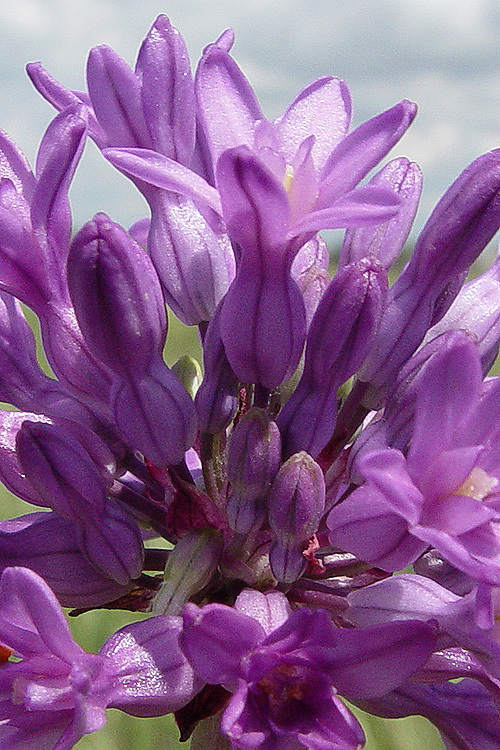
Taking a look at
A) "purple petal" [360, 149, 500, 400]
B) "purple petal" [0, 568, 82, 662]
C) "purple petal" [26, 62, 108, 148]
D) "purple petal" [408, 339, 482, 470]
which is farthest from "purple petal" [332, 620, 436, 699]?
"purple petal" [26, 62, 108, 148]

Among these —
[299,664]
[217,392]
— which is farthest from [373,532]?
[217,392]

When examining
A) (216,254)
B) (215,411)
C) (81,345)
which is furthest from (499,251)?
(81,345)

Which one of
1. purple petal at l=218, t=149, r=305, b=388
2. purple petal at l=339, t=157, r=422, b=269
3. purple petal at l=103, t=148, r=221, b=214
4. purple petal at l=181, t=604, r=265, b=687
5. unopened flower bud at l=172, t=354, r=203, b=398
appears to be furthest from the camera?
unopened flower bud at l=172, t=354, r=203, b=398

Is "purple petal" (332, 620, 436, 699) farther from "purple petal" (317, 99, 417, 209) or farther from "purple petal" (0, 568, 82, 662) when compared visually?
"purple petal" (317, 99, 417, 209)

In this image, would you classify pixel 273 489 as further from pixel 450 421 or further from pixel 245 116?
pixel 245 116

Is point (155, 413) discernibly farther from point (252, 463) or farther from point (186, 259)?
point (186, 259)

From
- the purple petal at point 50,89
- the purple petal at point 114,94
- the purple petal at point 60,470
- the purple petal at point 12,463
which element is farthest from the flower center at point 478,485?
the purple petal at point 50,89

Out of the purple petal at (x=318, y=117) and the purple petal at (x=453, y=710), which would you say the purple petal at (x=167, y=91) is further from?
the purple petal at (x=453, y=710)
